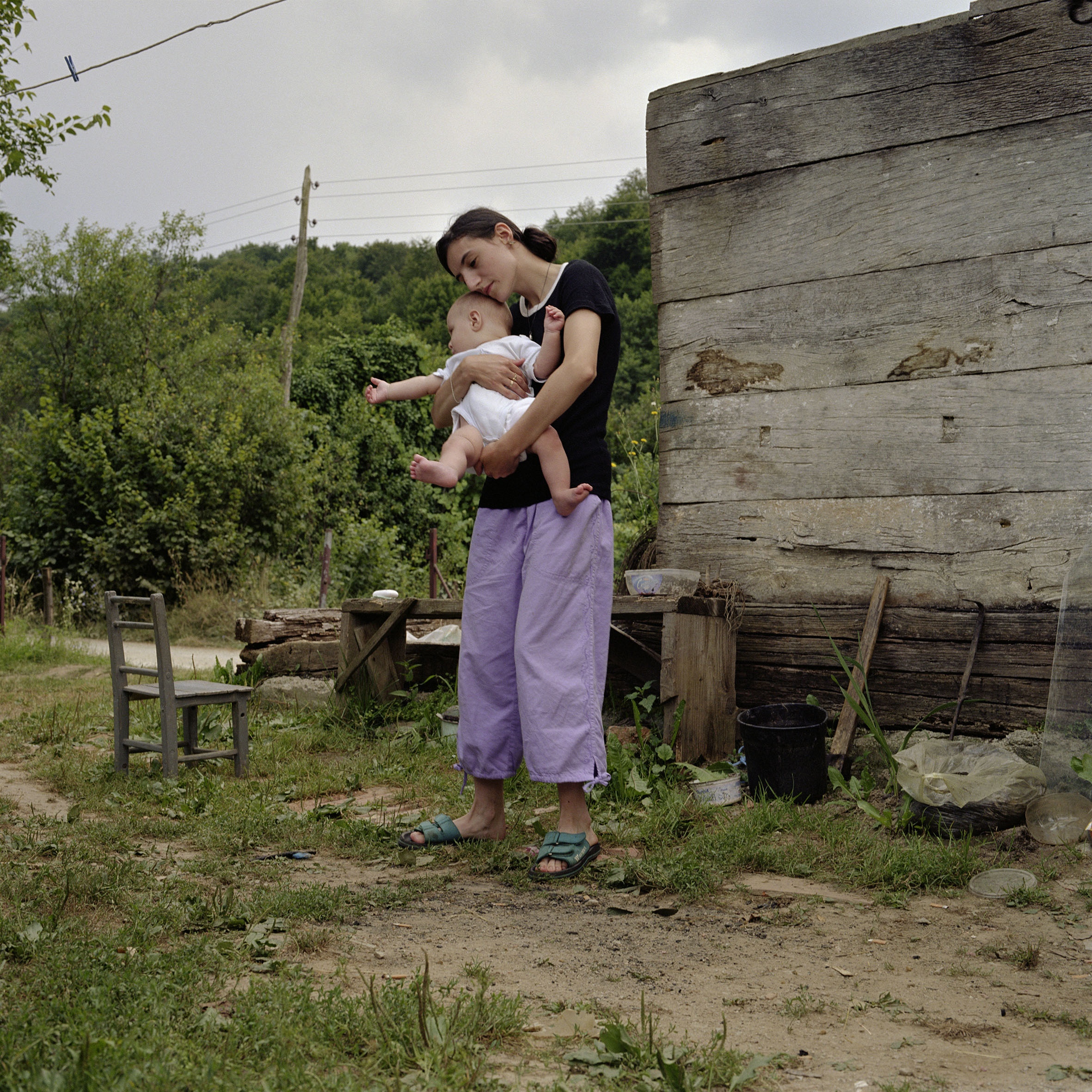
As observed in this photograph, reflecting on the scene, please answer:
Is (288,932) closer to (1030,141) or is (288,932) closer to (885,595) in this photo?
(885,595)

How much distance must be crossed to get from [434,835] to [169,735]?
1.84 meters

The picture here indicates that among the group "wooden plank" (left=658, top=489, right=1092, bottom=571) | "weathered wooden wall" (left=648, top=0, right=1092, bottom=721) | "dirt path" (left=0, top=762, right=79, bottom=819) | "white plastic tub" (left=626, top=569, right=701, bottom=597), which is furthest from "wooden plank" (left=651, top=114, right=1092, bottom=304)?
"dirt path" (left=0, top=762, right=79, bottom=819)

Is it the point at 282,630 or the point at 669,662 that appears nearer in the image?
the point at 669,662

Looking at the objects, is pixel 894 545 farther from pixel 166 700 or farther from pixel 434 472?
pixel 166 700

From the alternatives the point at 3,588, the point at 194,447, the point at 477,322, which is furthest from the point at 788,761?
the point at 194,447

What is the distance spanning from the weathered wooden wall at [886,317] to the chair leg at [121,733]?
278 cm

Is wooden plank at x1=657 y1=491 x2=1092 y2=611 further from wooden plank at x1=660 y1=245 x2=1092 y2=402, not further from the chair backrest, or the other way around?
the chair backrest

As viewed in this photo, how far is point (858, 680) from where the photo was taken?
4.36 meters

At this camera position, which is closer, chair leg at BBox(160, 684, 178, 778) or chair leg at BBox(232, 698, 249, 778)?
chair leg at BBox(160, 684, 178, 778)

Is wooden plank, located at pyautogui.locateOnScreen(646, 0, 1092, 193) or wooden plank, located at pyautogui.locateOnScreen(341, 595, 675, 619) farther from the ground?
wooden plank, located at pyautogui.locateOnScreen(646, 0, 1092, 193)

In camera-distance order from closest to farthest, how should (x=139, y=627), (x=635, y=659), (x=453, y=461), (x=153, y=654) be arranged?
1. (x=453, y=461)
2. (x=139, y=627)
3. (x=635, y=659)
4. (x=153, y=654)

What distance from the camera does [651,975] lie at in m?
2.43

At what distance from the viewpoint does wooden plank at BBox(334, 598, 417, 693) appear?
6148mm

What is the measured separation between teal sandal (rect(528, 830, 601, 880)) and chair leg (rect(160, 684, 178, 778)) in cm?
223
